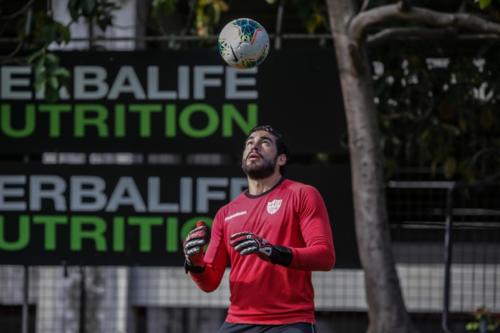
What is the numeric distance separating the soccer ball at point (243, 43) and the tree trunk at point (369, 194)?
1809 mm

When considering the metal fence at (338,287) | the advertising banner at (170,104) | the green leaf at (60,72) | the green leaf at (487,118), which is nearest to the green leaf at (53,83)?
the green leaf at (60,72)

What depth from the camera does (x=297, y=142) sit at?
9570mm

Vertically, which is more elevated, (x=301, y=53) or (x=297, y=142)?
(x=301, y=53)

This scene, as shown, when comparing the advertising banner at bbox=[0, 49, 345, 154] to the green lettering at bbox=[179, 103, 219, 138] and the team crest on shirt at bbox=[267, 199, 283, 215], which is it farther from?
the team crest on shirt at bbox=[267, 199, 283, 215]

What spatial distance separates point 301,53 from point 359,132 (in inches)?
36.9

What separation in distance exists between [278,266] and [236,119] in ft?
11.9

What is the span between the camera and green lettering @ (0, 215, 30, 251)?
984cm

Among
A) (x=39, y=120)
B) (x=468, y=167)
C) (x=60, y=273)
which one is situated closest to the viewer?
(x=39, y=120)

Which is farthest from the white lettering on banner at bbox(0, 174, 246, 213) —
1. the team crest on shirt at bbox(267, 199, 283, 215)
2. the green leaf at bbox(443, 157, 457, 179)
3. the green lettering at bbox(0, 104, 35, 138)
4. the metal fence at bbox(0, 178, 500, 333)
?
the team crest on shirt at bbox(267, 199, 283, 215)

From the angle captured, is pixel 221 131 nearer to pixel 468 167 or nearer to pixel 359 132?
pixel 359 132

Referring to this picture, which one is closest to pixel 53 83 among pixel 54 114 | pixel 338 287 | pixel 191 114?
pixel 54 114

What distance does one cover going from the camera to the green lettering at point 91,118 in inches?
385

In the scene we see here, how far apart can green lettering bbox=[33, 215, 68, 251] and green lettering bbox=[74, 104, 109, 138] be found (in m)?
0.79

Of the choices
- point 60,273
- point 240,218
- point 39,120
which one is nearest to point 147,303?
point 60,273
